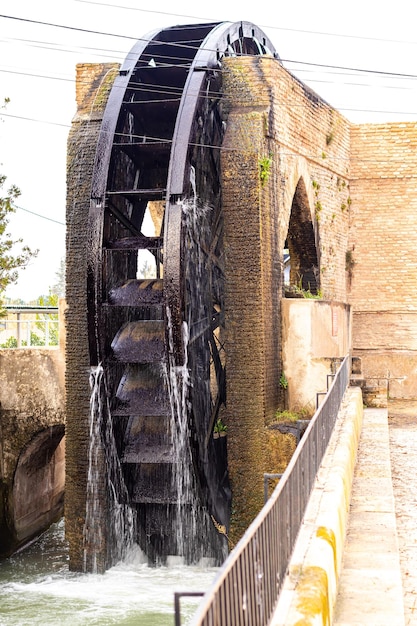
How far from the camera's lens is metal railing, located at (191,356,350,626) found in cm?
248

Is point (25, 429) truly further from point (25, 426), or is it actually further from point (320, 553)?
point (320, 553)

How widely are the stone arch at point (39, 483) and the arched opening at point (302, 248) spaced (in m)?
4.60

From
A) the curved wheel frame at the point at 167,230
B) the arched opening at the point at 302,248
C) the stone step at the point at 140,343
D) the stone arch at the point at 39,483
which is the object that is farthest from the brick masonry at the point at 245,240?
the stone arch at the point at 39,483

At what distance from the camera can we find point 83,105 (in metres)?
11.1

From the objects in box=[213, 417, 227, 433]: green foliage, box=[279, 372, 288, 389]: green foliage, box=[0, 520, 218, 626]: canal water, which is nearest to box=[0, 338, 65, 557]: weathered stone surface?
box=[0, 520, 218, 626]: canal water

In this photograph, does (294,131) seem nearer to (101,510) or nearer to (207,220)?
(207,220)

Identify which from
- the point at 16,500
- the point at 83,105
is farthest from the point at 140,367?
the point at 16,500

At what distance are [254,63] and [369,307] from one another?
250 inches

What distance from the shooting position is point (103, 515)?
10312mm

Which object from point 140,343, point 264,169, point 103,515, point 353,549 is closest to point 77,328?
point 140,343

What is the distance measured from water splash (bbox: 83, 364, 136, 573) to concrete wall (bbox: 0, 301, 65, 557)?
232 centimetres

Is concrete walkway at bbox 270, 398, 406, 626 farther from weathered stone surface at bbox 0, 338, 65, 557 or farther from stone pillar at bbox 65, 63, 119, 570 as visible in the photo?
weathered stone surface at bbox 0, 338, 65, 557

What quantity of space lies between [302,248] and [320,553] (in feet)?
32.4

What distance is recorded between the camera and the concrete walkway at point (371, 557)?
4109 millimetres
